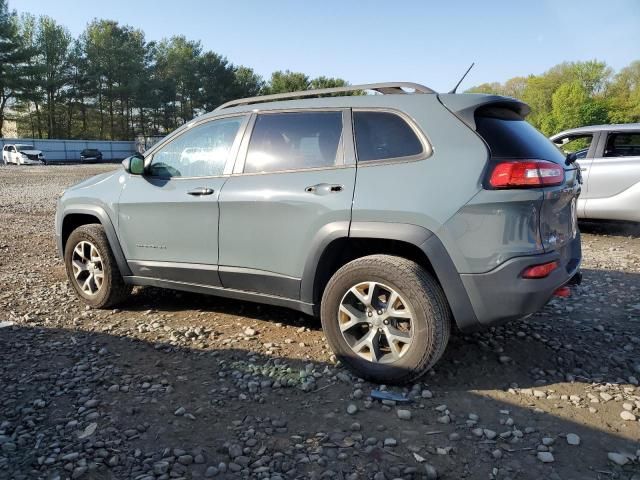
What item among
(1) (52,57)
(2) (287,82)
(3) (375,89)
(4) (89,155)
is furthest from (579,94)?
(3) (375,89)

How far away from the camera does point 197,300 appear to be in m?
5.23

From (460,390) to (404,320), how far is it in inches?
22.4

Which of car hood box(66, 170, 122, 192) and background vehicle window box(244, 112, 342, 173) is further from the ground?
background vehicle window box(244, 112, 342, 173)

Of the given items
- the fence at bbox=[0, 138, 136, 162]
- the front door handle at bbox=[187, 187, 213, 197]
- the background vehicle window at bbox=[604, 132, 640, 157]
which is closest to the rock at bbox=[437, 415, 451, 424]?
the front door handle at bbox=[187, 187, 213, 197]

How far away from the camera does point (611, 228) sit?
29.8ft

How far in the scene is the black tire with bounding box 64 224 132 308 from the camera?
4758mm

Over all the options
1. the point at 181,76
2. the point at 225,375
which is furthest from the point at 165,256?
the point at 181,76

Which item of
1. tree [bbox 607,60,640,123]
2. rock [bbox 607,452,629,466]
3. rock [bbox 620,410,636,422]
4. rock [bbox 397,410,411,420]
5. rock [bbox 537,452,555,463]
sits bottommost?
rock [bbox 397,410,411,420]

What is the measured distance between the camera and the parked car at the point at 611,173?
776 centimetres

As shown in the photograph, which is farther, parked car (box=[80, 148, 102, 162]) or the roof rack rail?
parked car (box=[80, 148, 102, 162])

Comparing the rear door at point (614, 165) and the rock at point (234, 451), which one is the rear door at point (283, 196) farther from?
the rear door at point (614, 165)

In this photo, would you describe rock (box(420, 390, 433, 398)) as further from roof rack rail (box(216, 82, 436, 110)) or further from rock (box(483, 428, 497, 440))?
roof rack rail (box(216, 82, 436, 110))

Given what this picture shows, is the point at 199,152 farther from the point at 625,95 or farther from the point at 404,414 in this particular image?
the point at 625,95

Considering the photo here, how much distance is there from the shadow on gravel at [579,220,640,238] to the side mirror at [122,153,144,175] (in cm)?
729
